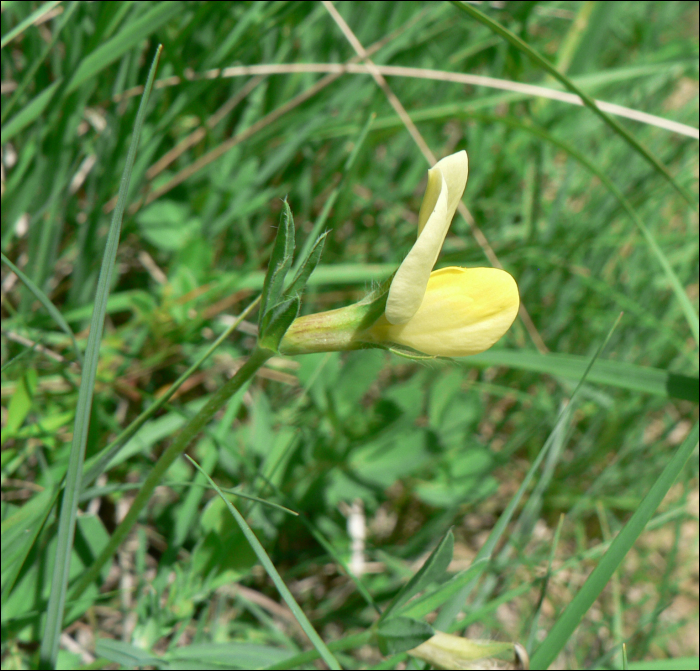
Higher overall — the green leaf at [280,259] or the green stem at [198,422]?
the green leaf at [280,259]

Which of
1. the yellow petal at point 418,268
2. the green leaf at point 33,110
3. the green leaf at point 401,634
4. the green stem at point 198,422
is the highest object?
the green leaf at point 33,110

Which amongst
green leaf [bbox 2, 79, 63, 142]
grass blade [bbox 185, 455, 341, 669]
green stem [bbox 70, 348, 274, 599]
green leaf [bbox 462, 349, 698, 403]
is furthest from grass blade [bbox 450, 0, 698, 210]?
grass blade [bbox 185, 455, 341, 669]

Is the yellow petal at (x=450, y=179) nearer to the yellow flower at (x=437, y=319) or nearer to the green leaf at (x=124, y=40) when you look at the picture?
the yellow flower at (x=437, y=319)

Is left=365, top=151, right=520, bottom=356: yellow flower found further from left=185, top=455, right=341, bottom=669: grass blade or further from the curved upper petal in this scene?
left=185, top=455, right=341, bottom=669: grass blade

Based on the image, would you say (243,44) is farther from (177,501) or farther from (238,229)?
(177,501)

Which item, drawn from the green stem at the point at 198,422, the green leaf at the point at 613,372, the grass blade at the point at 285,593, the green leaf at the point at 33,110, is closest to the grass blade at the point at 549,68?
the green leaf at the point at 613,372

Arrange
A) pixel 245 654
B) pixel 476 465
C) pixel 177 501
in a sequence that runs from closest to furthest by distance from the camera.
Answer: pixel 245 654 → pixel 177 501 → pixel 476 465

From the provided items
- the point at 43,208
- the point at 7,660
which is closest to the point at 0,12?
the point at 43,208
